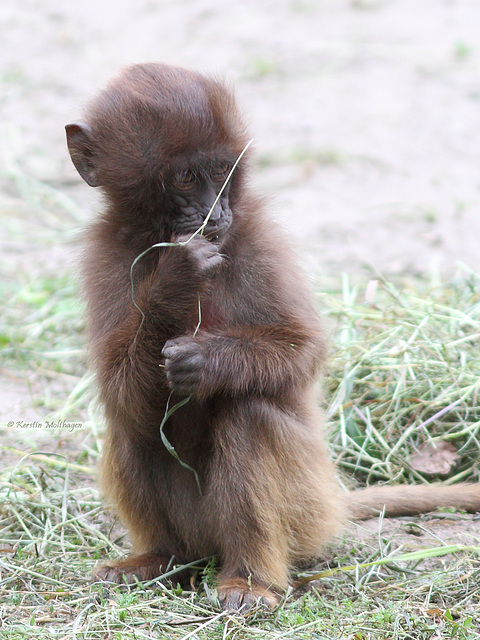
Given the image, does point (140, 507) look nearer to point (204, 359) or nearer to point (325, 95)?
point (204, 359)

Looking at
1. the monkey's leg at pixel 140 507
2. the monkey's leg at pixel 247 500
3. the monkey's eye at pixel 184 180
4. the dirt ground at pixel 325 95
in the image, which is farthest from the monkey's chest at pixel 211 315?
the dirt ground at pixel 325 95

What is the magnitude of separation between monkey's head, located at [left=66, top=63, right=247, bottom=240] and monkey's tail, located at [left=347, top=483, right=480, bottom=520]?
182 cm

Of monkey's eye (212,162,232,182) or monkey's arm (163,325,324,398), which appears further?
monkey's eye (212,162,232,182)

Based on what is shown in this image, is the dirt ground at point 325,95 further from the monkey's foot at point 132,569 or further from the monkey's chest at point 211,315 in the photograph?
the monkey's foot at point 132,569

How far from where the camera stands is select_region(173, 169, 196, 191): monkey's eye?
13.6 feet

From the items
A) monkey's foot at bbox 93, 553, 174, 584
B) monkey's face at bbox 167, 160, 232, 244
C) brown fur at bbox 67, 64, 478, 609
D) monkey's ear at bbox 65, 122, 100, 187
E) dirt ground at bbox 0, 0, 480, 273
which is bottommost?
dirt ground at bbox 0, 0, 480, 273

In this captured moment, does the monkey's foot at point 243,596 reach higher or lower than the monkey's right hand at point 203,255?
lower

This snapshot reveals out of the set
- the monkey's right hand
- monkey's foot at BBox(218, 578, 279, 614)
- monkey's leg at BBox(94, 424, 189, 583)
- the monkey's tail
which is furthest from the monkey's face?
the monkey's tail

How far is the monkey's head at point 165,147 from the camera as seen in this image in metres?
4.15

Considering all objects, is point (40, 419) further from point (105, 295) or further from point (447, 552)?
point (447, 552)

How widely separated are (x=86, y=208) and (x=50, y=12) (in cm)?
704

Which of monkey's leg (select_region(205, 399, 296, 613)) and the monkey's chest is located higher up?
the monkey's chest

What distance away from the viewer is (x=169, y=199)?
4.23 m

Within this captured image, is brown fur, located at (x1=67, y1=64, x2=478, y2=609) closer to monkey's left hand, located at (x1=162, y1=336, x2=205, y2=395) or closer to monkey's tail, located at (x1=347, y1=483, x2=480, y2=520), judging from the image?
monkey's left hand, located at (x1=162, y1=336, x2=205, y2=395)
